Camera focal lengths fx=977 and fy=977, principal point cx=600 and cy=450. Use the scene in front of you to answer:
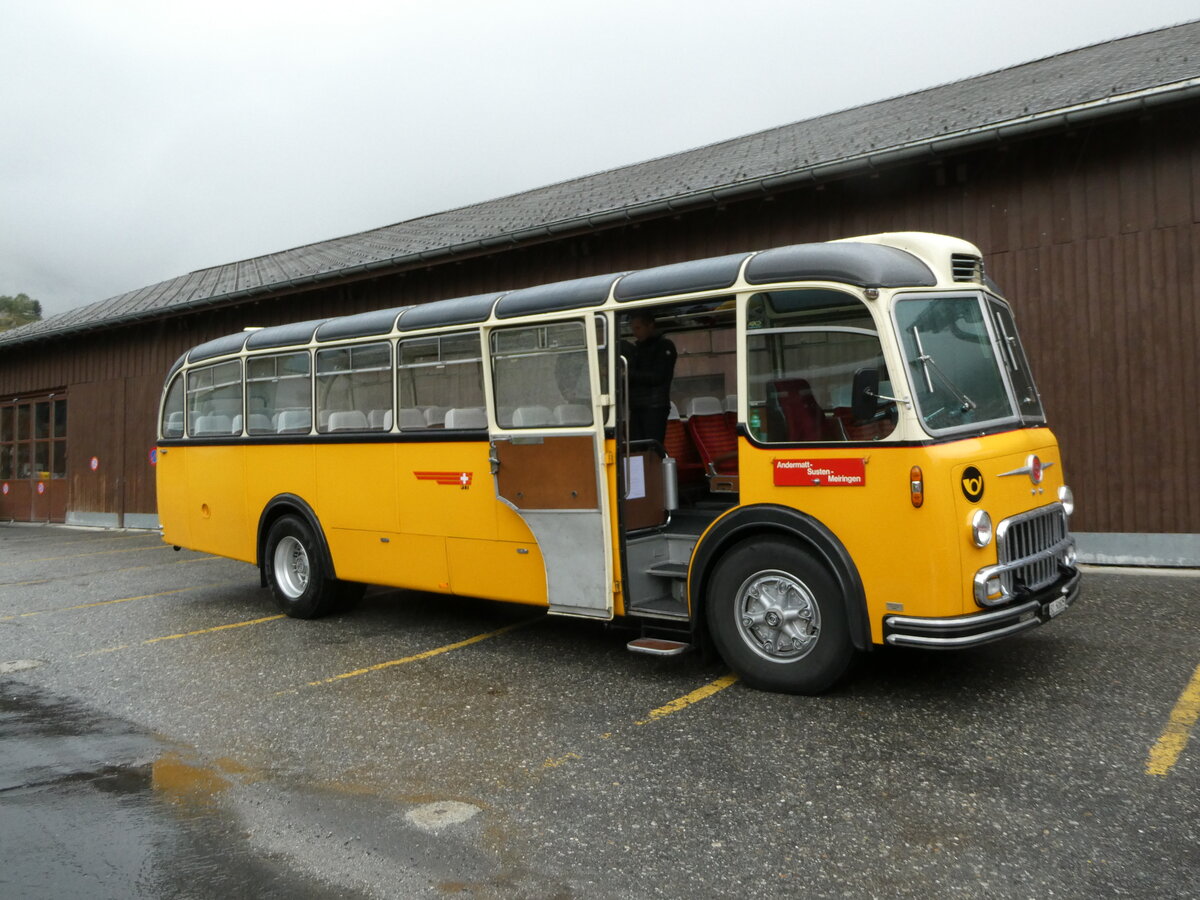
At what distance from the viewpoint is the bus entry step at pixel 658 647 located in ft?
19.4

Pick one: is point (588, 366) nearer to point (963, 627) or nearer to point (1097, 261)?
point (963, 627)

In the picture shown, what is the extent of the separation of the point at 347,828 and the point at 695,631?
259cm

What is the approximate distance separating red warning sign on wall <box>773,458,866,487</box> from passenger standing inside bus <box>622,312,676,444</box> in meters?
1.43

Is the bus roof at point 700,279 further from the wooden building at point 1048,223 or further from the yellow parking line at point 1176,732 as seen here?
the wooden building at point 1048,223

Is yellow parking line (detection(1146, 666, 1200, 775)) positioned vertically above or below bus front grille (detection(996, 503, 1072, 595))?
below

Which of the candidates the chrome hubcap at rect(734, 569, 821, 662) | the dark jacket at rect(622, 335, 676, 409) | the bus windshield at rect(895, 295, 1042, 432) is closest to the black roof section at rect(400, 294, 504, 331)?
the dark jacket at rect(622, 335, 676, 409)

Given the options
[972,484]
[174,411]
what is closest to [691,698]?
[972,484]

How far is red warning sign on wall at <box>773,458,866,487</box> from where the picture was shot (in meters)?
5.25

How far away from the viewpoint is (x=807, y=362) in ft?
18.2

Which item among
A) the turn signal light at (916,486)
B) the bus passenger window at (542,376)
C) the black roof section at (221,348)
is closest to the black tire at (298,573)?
the black roof section at (221,348)

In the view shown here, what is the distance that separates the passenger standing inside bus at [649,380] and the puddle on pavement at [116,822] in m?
3.37

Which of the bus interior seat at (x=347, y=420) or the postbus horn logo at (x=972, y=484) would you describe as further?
the bus interior seat at (x=347, y=420)

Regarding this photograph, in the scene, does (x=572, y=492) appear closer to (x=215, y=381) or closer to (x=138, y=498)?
(x=215, y=381)

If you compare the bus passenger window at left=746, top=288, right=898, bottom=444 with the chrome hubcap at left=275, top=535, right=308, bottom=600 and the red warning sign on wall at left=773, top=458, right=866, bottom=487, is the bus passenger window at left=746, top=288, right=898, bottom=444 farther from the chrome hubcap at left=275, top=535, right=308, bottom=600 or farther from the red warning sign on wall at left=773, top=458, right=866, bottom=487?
the chrome hubcap at left=275, top=535, right=308, bottom=600
